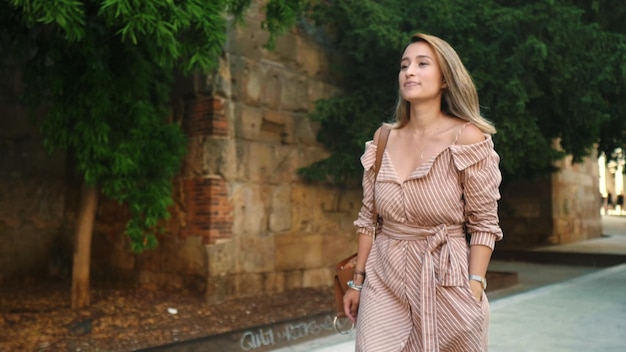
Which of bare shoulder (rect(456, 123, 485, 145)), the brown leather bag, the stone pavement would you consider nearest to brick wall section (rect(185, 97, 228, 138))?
the stone pavement

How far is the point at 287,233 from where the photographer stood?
902 centimetres

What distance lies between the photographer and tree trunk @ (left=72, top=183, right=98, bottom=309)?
729 cm

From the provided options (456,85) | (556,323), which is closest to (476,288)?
(456,85)

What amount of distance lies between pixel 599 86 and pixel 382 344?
7382 millimetres

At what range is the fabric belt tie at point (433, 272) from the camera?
87.8 inches

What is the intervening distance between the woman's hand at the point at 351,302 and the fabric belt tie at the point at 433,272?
1.17ft

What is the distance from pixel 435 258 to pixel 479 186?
0.29 meters

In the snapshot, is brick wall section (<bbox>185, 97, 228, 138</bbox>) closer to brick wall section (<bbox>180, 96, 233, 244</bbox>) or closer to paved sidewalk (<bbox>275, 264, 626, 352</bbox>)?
brick wall section (<bbox>180, 96, 233, 244</bbox>)

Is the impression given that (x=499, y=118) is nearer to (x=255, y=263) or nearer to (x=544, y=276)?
(x=255, y=263)

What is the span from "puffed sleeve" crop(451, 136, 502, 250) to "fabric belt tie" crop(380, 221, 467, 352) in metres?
0.08

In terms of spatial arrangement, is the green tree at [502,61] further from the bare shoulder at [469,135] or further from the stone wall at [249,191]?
the bare shoulder at [469,135]

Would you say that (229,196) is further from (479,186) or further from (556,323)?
(479,186)

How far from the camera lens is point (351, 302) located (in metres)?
2.57

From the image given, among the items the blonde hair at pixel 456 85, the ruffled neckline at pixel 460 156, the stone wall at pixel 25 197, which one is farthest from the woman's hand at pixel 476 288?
the stone wall at pixel 25 197
